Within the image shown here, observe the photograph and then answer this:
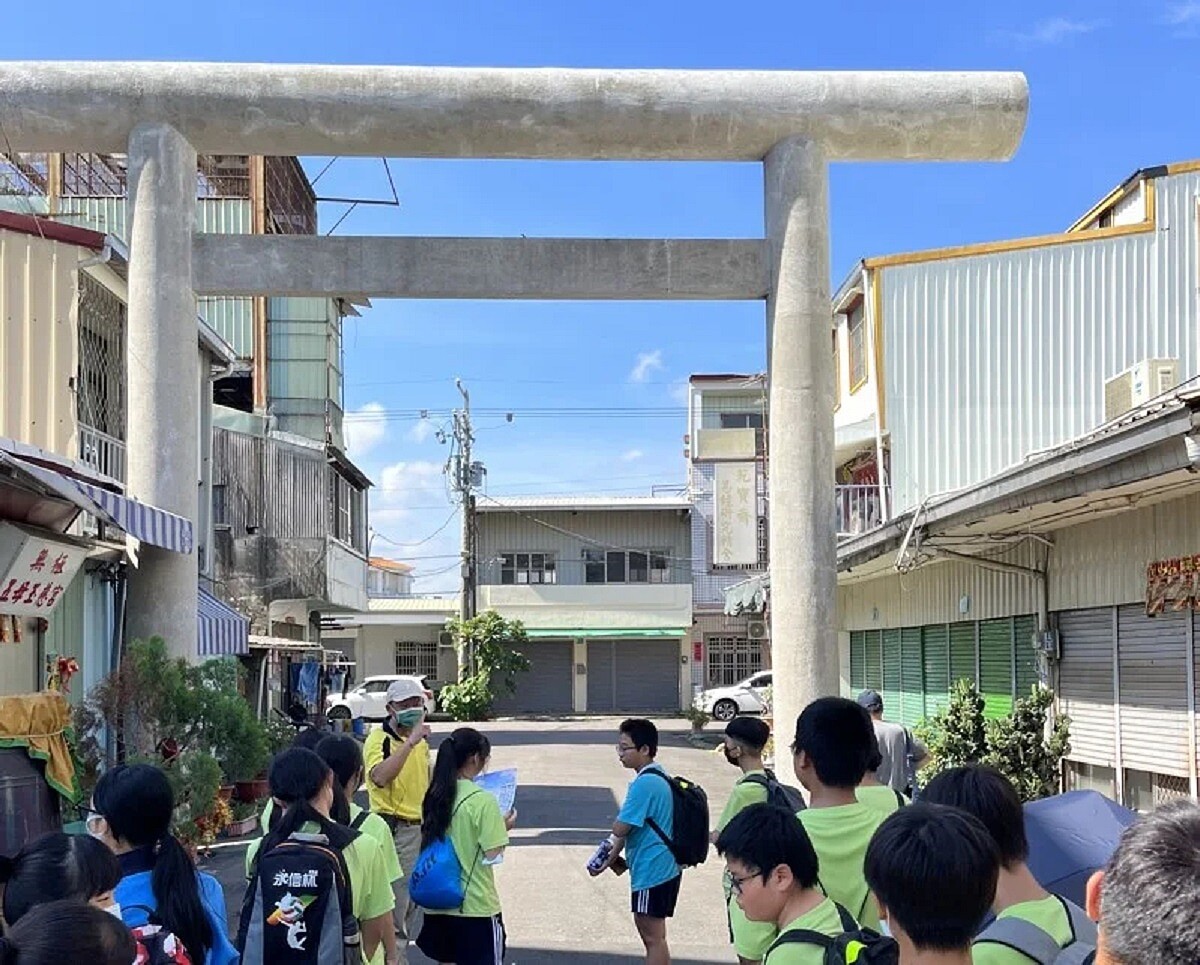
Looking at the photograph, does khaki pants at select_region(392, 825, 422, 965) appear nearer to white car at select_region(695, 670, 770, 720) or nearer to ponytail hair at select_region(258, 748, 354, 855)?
ponytail hair at select_region(258, 748, 354, 855)

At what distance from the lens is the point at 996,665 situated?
15.4m

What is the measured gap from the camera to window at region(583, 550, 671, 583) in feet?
138

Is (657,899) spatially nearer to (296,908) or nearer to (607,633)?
(296,908)

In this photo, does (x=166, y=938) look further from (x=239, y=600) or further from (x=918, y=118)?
(x=239, y=600)

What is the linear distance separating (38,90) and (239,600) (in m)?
17.3

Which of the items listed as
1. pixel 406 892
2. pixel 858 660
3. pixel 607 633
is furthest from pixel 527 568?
pixel 406 892

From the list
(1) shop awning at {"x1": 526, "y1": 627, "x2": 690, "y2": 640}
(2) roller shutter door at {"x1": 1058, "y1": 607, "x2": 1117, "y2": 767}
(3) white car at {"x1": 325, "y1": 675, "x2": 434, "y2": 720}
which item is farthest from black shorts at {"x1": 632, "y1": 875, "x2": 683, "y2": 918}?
(1) shop awning at {"x1": 526, "y1": 627, "x2": 690, "y2": 640}

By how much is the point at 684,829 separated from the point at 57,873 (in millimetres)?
3856

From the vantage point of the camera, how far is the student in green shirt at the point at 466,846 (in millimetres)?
5707

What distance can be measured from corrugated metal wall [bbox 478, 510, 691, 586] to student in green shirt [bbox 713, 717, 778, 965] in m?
36.0

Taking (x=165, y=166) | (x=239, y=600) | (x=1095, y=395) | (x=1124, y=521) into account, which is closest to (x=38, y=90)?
(x=165, y=166)

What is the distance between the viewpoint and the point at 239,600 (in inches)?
977

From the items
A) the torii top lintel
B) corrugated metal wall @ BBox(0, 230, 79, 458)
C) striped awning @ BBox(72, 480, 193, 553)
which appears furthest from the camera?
corrugated metal wall @ BBox(0, 230, 79, 458)

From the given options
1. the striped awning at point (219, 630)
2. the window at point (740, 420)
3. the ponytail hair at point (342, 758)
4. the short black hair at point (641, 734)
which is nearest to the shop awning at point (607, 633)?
the window at point (740, 420)
